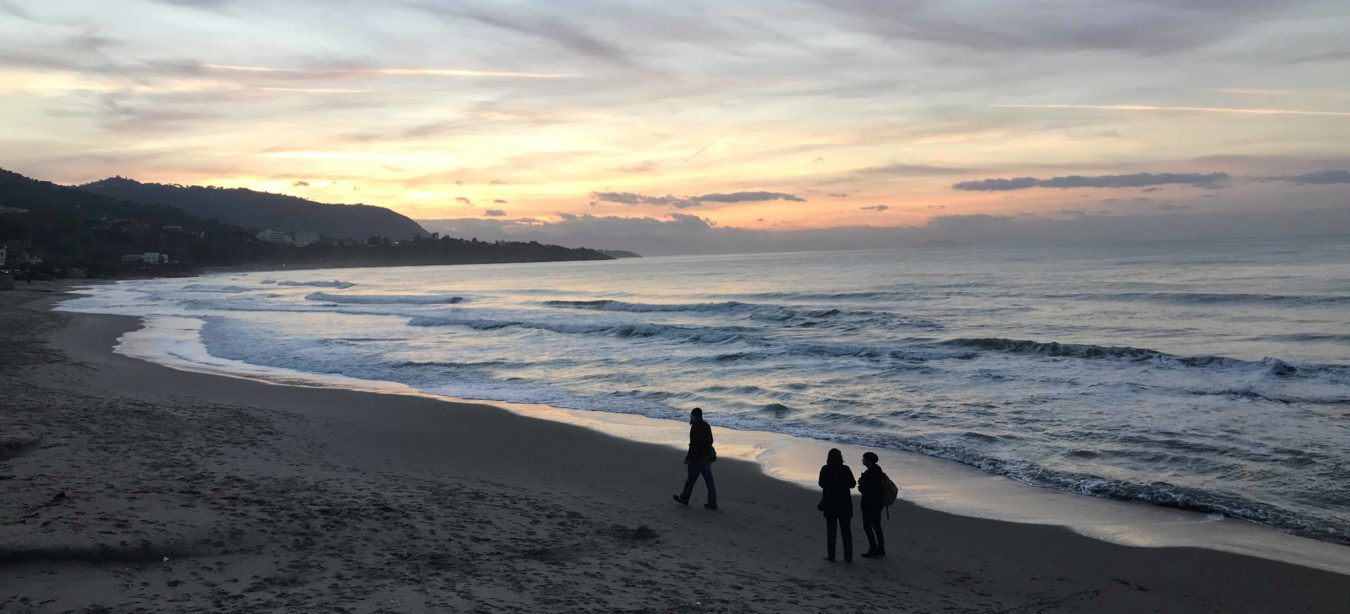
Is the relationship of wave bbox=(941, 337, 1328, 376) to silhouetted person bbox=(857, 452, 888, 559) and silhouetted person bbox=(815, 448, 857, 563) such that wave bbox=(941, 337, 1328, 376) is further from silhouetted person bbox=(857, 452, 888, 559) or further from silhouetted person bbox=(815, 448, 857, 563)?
silhouetted person bbox=(815, 448, 857, 563)

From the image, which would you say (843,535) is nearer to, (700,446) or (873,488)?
(873,488)

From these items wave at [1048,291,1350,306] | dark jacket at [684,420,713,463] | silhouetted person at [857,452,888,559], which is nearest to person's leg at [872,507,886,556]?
silhouetted person at [857,452,888,559]

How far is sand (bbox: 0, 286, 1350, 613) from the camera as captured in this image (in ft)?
21.3

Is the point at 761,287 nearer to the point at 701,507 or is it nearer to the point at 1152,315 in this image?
the point at 1152,315

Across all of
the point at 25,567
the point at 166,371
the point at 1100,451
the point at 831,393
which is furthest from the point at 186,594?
the point at 166,371

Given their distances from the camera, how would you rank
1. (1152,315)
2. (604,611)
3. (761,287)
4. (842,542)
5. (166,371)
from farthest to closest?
(761,287) < (1152,315) < (166,371) < (842,542) < (604,611)

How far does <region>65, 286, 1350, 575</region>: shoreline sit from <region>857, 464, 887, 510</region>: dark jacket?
239cm

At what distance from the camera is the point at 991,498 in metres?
11.7

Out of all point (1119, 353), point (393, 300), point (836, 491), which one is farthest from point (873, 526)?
point (393, 300)

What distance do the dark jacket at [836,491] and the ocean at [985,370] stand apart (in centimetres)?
508

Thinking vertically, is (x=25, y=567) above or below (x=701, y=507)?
above

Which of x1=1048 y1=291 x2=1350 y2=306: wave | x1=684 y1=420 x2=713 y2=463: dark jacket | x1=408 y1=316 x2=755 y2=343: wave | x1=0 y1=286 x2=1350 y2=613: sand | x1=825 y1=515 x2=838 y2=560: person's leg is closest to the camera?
x1=0 y1=286 x2=1350 y2=613: sand

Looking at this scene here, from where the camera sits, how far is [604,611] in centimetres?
661

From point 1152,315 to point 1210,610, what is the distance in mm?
33130
